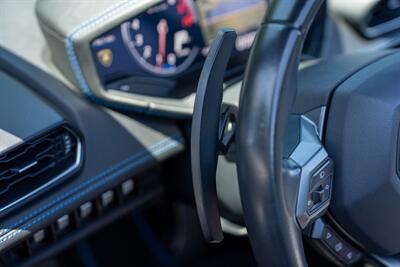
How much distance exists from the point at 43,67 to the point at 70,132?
0.14 m

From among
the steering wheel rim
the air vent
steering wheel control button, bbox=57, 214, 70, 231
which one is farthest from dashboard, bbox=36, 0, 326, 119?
the steering wheel rim

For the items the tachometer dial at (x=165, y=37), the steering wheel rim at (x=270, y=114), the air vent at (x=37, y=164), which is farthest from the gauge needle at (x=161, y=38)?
the steering wheel rim at (x=270, y=114)

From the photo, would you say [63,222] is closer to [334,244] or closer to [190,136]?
[190,136]

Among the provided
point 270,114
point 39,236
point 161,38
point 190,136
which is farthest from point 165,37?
point 270,114

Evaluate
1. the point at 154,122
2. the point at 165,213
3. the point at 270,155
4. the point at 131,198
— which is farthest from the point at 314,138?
the point at 165,213

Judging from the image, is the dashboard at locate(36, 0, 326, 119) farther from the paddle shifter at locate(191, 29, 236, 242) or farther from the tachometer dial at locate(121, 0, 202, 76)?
the paddle shifter at locate(191, 29, 236, 242)

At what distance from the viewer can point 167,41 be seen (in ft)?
4.54

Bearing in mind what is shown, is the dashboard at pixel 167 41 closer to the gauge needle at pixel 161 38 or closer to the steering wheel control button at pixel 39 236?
the gauge needle at pixel 161 38

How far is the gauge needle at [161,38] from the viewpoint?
53.4 inches

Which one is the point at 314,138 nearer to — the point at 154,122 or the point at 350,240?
the point at 350,240

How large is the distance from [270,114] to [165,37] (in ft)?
2.14

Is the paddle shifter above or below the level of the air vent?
above

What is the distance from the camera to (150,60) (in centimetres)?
136

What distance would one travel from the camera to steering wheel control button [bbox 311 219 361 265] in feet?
3.52
